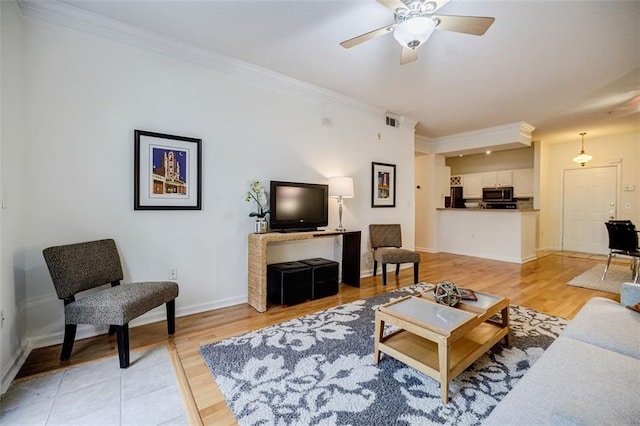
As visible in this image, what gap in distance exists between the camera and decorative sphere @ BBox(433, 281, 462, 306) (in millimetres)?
2172

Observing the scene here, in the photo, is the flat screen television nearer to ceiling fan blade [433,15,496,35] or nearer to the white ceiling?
the white ceiling

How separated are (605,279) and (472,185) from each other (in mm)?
3994

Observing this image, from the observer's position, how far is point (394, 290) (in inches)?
146

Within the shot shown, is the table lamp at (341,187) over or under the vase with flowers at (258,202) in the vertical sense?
over

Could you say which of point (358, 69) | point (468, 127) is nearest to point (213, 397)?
point (358, 69)

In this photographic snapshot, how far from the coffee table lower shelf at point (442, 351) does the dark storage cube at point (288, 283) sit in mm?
1337

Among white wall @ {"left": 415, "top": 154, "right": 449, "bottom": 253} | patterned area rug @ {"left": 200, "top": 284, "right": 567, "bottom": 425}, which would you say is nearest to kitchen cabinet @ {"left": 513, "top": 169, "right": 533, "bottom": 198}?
white wall @ {"left": 415, "top": 154, "right": 449, "bottom": 253}

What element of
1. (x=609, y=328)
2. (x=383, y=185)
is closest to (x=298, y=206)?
(x=383, y=185)

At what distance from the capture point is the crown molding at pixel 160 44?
2205 millimetres

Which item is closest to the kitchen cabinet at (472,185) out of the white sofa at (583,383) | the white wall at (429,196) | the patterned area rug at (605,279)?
the white wall at (429,196)

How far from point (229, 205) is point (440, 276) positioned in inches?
133

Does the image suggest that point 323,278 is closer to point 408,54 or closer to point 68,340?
point 68,340

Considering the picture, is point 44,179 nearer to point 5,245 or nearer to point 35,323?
point 5,245

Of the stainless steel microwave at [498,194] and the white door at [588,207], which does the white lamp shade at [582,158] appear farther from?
the stainless steel microwave at [498,194]
